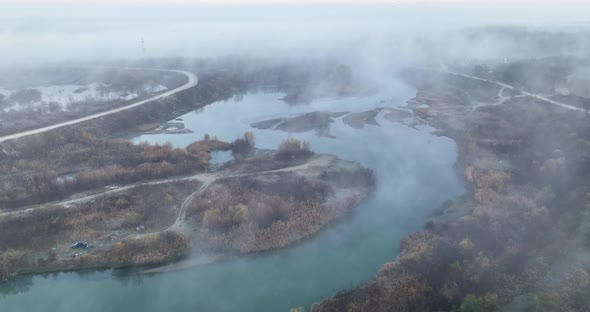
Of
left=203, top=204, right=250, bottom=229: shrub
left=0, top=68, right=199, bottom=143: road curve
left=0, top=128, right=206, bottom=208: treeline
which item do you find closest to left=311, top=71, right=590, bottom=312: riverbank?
left=203, top=204, right=250, bottom=229: shrub

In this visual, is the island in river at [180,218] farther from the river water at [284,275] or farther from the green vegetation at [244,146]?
the green vegetation at [244,146]

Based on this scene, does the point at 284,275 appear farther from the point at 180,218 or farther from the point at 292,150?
the point at 292,150

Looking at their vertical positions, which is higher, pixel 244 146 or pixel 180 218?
pixel 244 146

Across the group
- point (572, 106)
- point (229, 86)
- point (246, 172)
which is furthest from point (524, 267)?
Result: point (229, 86)

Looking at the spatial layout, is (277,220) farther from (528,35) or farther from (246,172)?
(528,35)

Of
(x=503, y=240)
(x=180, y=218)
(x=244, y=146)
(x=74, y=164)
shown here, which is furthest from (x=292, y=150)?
(x=503, y=240)

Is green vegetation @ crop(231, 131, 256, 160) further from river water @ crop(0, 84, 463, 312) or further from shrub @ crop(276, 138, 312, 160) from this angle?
river water @ crop(0, 84, 463, 312)

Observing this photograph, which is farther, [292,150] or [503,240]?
[292,150]

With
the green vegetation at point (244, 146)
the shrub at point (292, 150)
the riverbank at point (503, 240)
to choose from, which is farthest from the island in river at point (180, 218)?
the riverbank at point (503, 240)

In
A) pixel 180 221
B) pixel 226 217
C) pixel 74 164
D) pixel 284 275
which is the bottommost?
pixel 284 275
